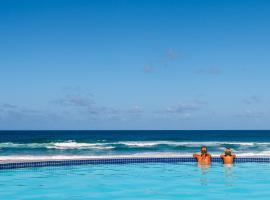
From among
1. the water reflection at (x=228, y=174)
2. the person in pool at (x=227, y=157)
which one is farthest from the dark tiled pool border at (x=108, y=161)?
the water reflection at (x=228, y=174)

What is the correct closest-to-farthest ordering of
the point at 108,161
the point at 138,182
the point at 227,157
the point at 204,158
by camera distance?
1. the point at 138,182
2. the point at 204,158
3. the point at 227,157
4. the point at 108,161

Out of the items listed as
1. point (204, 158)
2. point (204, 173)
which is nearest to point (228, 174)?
point (204, 173)

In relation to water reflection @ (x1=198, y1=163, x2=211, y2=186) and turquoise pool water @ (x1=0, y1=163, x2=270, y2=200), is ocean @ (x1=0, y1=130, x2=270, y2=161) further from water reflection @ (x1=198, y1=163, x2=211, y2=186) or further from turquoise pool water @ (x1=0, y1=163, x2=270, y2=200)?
water reflection @ (x1=198, y1=163, x2=211, y2=186)

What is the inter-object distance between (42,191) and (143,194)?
3.34 meters

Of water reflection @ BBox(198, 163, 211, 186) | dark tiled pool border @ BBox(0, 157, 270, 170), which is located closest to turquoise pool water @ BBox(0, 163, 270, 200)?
water reflection @ BBox(198, 163, 211, 186)

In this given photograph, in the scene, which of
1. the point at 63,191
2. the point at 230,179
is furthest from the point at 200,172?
the point at 63,191

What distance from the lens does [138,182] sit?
51.5 feet

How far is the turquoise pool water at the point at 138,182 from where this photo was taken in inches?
527

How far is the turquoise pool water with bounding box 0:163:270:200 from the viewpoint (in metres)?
13.4

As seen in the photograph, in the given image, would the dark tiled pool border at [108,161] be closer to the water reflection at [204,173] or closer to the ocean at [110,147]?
the water reflection at [204,173]

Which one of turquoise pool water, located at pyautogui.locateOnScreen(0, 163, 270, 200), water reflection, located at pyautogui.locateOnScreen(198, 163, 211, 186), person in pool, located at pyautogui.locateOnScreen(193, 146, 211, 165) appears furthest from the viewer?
person in pool, located at pyautogui.locateOnScreen(193, 146, 211, 165)

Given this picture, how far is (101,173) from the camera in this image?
17.9 metres

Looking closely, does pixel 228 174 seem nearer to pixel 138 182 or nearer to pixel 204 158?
pixel 204 158

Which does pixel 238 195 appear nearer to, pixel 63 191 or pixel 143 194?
pixel 143 194
